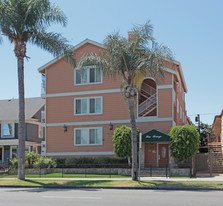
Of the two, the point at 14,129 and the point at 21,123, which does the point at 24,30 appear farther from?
the point at 14,129

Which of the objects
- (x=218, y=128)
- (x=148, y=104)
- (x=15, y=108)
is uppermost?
(x=15, y=108)

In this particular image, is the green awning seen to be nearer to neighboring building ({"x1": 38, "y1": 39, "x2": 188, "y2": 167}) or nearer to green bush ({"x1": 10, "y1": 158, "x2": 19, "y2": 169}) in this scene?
neighboring building ({"x1": 38, "y1": 39, "x2": 188, "y2": 167})

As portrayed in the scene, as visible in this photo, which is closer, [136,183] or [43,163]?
[136,183]

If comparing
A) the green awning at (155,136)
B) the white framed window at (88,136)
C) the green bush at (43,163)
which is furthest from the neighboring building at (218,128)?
the green bush at (43,163)

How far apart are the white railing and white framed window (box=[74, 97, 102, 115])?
142 inches

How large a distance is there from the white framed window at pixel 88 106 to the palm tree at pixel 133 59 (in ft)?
36.7

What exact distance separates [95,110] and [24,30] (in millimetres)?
11932

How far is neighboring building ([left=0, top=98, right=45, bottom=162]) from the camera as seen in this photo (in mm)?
42281

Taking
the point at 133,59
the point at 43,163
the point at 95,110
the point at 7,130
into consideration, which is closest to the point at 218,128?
the point at 95,110

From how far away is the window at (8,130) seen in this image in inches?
1668

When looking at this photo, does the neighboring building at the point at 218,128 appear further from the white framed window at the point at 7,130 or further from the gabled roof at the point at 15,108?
the white framed window at the point at 7,130

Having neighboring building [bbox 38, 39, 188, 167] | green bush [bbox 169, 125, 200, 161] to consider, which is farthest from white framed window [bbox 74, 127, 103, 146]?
green bush [bbox 169, 125, 200, 161]

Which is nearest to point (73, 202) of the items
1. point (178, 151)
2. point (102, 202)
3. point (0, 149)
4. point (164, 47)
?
point (102, 202)

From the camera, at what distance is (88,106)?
33156 mm
